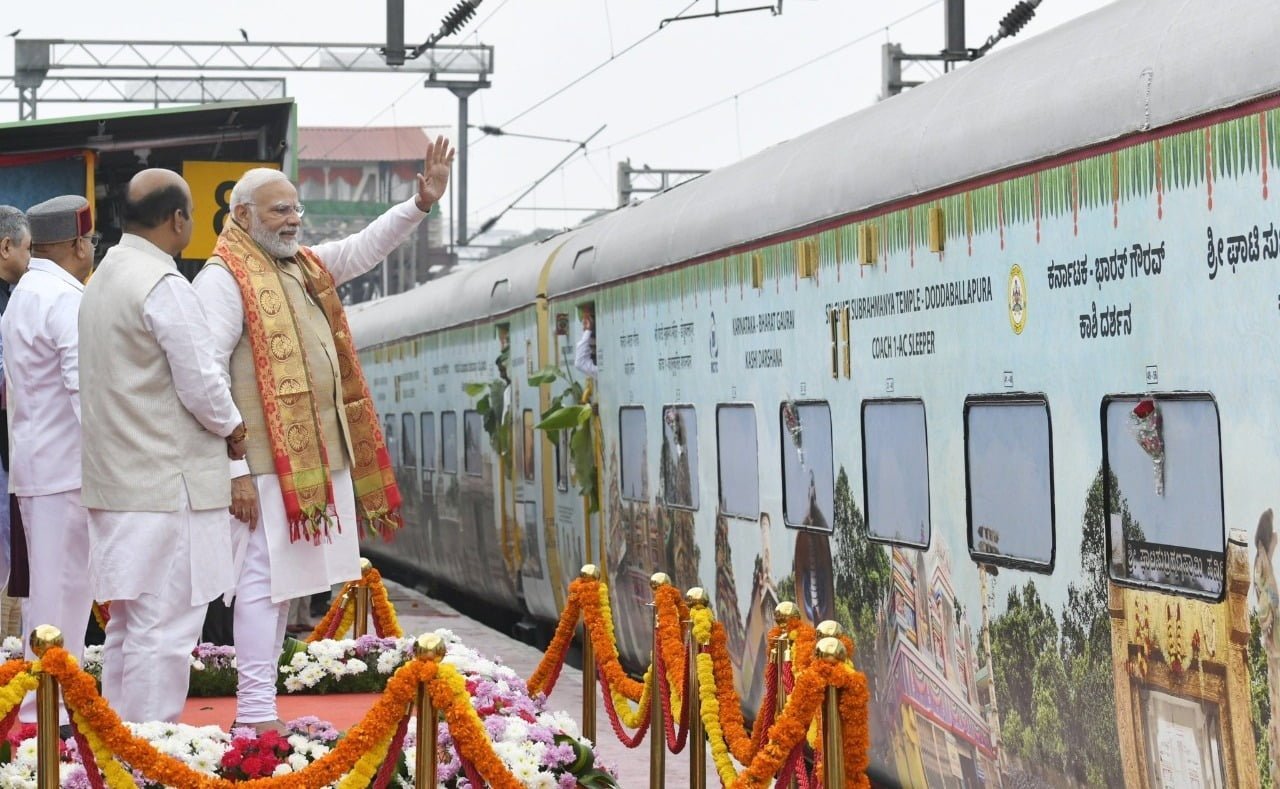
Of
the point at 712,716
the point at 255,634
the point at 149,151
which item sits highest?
the point at 149,151

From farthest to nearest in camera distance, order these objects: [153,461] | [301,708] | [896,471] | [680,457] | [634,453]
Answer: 1. [634,453]
2. [680,457]
3. [301,708]
4. [896,471]
5. [153,461]

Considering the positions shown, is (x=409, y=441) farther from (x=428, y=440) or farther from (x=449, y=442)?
(x=449, y=442)

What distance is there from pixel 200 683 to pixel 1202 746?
4238 millimetres

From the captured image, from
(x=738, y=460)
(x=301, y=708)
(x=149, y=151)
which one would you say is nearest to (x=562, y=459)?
(x=149, y=151)

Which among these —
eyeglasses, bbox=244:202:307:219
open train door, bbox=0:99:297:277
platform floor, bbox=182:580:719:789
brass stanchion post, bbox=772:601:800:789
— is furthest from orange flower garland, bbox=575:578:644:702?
open train door, bbox=0:99:297:277

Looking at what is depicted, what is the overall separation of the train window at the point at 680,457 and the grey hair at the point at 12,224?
355 centimetres

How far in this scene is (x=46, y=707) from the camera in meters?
5.39

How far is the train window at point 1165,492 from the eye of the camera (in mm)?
5102

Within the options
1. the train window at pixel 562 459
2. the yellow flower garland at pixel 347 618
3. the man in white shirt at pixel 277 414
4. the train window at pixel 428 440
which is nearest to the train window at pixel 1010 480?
the man in white shirt at pixel 277 414

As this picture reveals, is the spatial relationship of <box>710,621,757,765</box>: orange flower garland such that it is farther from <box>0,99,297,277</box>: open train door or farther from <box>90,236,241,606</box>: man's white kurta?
<box>0,99,297,277</box>: open train door

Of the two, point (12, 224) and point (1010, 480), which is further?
point (12, 224)

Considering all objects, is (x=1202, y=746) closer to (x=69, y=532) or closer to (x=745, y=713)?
(x=69, y=532)

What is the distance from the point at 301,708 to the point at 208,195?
4255 mm

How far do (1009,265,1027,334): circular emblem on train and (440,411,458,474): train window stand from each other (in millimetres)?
11064
